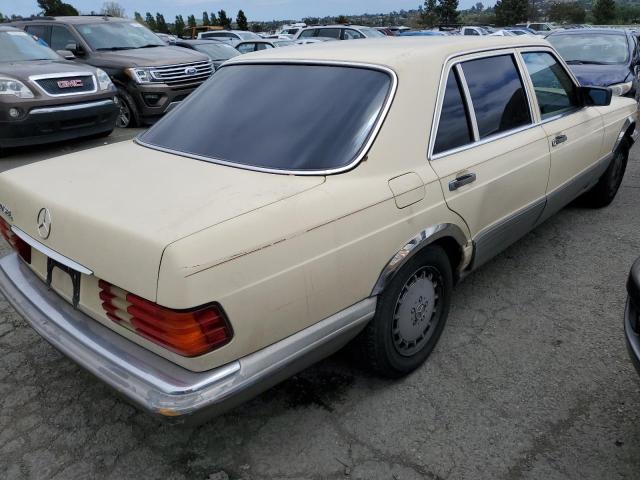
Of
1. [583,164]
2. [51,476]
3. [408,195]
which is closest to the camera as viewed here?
[51,476]

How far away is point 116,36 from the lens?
9.47m

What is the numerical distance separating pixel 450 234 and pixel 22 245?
7.17 ft

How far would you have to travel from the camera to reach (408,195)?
2.41 m

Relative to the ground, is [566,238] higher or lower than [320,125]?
lower

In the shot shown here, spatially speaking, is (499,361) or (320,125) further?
(499,361)

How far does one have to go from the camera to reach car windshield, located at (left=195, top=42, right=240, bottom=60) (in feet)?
39.8

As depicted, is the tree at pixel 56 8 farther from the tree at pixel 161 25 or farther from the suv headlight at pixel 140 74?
the suv headlight at pixel 140 74

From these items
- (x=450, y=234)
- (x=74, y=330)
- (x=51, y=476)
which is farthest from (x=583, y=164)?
(x=51, y=476)

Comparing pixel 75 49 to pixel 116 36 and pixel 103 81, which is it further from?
pixel 103 81

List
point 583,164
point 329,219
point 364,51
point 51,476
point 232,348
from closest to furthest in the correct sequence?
point 232,348 < point 329,219 < point 51,476 < point 364,51 < point 583,164

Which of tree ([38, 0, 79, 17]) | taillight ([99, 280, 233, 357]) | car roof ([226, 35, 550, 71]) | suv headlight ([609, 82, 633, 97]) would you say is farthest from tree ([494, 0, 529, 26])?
taillight ([99, 280, 233, 357])

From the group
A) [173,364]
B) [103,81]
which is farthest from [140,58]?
[173,364]

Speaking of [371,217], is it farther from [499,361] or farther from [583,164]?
[583,164]

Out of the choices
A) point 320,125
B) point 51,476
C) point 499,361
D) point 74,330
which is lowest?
point 51,476
